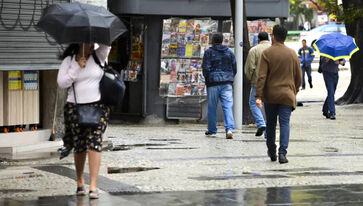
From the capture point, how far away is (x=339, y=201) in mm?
7891

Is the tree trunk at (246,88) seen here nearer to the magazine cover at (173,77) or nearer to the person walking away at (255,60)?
the magazine cover at (173,77)

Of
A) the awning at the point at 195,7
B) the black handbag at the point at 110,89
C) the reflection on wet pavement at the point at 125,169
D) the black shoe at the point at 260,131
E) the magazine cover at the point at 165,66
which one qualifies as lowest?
the black shoe at the point at 260,131

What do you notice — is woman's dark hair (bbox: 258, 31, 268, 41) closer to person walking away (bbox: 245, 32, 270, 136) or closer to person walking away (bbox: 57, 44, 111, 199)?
person walking away (bbox: 245, 32, 270, 136)

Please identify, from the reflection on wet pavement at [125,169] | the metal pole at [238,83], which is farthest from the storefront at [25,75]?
the metal pole at [238,83]

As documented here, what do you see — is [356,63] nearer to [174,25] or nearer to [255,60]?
[174,25]

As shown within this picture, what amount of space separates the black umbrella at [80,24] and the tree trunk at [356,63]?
1383cm

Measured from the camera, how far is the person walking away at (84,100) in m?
8.00

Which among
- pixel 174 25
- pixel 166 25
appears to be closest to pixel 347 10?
pixel 174 25

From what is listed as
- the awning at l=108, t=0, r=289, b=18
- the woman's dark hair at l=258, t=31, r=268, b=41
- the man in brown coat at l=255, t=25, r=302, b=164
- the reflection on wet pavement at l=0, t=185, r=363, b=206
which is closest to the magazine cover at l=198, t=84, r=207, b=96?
the awning at l=108, t=0, r=289, b=18

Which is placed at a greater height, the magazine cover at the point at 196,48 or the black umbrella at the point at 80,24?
the black umbrella at the point at 80,24

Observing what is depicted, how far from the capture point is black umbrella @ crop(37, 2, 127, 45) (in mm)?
8039

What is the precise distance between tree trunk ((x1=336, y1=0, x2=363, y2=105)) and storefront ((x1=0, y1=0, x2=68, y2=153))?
11.2 meters

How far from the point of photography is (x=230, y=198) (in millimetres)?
8000

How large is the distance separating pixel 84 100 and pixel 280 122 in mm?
3235
